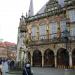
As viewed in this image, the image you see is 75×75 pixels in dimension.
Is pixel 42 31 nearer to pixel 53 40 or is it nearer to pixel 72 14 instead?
pixel 53 40

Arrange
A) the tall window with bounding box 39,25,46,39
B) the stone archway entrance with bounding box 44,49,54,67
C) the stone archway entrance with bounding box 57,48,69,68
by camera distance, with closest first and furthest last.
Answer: the stone archway entrance with bounding box 57,48,69,68, the stone archway entrance with bounding box 44,49,54,67, the tall window with bounding box 39,25,46,39

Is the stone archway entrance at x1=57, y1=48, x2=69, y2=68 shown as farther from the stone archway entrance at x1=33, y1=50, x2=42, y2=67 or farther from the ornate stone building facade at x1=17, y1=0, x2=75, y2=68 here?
the stone archway entrance at x1=33, y1=50, x2=42, y2=67

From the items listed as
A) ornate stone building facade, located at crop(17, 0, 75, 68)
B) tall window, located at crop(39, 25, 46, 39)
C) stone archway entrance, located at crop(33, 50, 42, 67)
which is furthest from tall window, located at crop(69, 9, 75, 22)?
stone archway entrance, located at crop(33, 50, 42, 67)

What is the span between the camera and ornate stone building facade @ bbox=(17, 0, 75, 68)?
41125mm

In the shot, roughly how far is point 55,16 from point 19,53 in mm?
19110

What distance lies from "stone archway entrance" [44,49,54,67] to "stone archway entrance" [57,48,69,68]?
1980mm

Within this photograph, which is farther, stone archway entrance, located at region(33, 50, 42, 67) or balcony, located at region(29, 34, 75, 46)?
stone archway entrance, located at region(33, 50, 42, 67)

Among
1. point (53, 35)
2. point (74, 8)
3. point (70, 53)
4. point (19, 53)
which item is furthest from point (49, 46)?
point (19, 53)

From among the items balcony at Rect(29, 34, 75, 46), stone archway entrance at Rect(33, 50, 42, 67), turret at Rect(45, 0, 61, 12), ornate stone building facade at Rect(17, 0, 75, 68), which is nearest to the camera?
balcony at Rect(29, 34, 75, 46)

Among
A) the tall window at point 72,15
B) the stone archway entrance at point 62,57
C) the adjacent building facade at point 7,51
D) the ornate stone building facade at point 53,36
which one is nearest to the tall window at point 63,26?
the ornate stone building facade at point 53,36

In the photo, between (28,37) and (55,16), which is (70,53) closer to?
(55,16)

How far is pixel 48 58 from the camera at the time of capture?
1812 inches

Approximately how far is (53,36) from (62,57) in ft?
13.4

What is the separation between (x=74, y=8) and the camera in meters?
40.9
